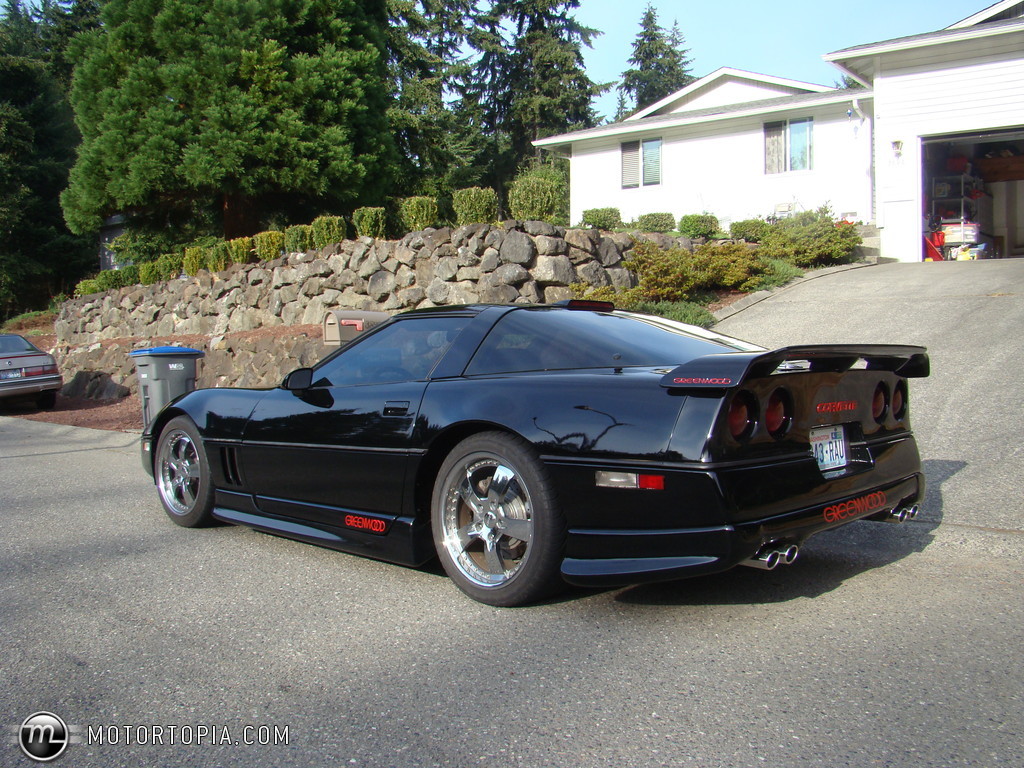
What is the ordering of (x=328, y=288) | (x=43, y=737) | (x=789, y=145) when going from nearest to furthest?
(x=43, y=737), (x=328, y=288), (x=789, y=145)

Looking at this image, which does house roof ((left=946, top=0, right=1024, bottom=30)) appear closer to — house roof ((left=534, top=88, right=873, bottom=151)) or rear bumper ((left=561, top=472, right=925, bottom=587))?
house roof ((left=534, top=88, right=873, bottom=151))

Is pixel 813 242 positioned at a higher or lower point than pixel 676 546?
higher

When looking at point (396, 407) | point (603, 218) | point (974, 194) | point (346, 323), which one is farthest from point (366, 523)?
point (974, 194)

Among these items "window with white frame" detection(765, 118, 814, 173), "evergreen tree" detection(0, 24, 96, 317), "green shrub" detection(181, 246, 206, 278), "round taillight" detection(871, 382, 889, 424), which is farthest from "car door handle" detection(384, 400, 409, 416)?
"evergreen tree" detection(0, 24, 96, 317)

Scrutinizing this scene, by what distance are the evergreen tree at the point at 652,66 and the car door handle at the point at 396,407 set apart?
56.3 metres

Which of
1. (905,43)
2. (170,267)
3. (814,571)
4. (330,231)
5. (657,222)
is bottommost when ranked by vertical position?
(814,571)

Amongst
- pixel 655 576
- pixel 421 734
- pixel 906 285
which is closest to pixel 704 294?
pixel 906 285

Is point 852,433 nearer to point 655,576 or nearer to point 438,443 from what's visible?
point 655,576

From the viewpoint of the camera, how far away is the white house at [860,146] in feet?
57.7

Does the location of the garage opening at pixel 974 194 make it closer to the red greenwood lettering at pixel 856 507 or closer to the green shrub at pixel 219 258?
the green shrub at pixel 219 258

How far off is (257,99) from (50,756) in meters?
19.3

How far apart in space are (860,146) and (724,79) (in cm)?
561

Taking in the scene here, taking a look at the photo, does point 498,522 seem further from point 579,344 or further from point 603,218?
point 603,218

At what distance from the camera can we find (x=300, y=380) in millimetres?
4797
